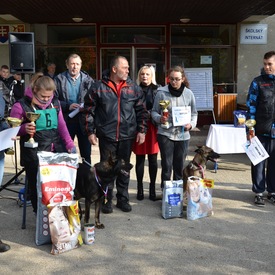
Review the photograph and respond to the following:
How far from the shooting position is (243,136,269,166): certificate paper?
4843mm

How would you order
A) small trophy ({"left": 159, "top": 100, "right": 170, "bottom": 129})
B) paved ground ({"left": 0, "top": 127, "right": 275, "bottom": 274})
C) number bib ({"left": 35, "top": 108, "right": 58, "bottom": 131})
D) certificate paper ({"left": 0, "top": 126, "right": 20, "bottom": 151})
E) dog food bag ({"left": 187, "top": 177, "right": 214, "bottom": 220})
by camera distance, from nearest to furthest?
paved ground ({"left": 0, "top": 127, "right": 275, "bottom": 274}) < certificate paper ({"left": 0, "top": 126, "right": 20, "bottom": 151}) < number bib ({"left": 35, "top": 108, "right": 58, "bottom": 131}) < dog food bag ({"left": 187, "top": 177, "right": 214, "bottom": 220}) < small trophy ({"left": 159, "top": 100, "right": 170, "bottom": 129})

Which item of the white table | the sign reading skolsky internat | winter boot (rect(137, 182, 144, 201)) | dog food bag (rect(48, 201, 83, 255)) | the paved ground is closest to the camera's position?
the paved ground

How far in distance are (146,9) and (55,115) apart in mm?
6331

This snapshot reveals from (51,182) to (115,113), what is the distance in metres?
1.25

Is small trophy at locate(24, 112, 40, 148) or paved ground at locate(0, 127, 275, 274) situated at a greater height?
small trophy at locate(24, 112, 40, 148)

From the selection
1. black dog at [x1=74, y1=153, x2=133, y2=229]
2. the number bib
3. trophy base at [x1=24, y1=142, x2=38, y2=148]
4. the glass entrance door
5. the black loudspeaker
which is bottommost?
black dog at [x1=74, y1=153, x2=133, y2=229]

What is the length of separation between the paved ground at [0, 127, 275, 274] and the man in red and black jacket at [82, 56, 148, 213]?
2.23ft

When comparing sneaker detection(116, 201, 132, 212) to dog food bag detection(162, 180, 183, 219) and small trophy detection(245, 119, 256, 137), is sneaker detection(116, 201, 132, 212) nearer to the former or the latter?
dog food bag detection(162, 180, 183, 219)

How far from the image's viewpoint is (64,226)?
363 cm

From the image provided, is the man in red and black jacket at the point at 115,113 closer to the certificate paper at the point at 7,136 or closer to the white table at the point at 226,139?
the certificate paper at the point at 7,136

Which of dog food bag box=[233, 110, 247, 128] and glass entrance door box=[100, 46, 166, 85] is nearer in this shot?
dog food bag box=[233, 110, 247, 128]

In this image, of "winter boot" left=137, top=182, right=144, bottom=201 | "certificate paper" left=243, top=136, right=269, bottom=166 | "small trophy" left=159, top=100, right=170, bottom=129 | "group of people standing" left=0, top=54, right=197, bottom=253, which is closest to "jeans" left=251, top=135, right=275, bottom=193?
"certificate paper" left=243, top=136, right=269, bottom=166

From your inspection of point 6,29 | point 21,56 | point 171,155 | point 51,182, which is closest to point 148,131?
point 171,155

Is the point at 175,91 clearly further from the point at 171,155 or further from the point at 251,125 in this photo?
the point at 251,125
